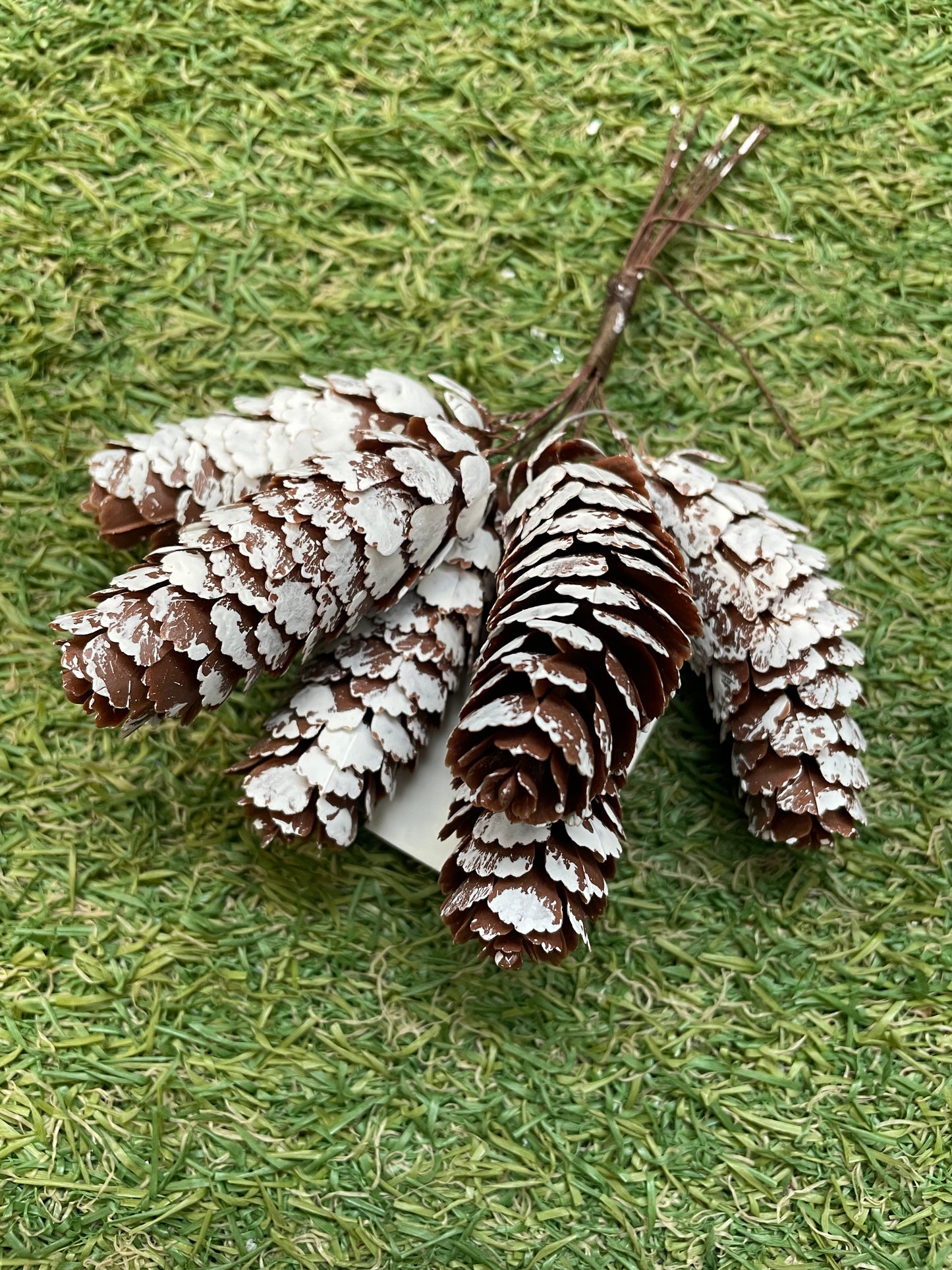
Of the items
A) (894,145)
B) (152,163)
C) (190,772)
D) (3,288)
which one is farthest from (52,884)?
(894,145)

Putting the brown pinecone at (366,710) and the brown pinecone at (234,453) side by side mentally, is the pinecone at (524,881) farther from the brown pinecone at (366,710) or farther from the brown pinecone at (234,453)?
the brown pinecone at (234,453)

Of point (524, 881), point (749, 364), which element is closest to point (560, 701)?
point (524, 881)

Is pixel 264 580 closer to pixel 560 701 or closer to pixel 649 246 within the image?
pixel 560 701

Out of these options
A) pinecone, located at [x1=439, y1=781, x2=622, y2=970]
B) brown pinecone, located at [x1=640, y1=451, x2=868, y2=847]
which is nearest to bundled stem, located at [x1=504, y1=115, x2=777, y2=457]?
brown pinecone, located at [x1=640, y1=451, x2=868, y2=847]

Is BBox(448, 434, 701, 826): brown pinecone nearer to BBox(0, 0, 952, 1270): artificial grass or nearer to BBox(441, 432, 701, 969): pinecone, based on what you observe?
BBox(441, 432, 701, 969): pinecone

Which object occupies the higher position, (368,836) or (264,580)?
(264,580)

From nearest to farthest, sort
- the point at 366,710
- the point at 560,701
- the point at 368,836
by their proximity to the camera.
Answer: the point at 560,701, the point at 366,710, the point at 368,836
